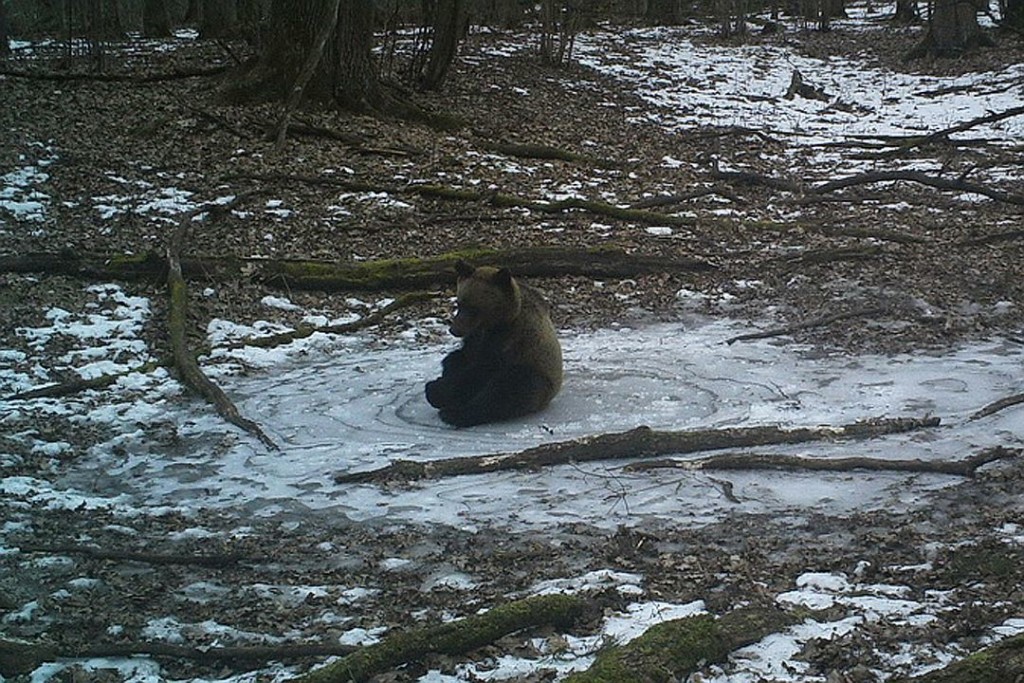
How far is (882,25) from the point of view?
3703cm

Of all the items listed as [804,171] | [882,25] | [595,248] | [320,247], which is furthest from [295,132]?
[882,25]

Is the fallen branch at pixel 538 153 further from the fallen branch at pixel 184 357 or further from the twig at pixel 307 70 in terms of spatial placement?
the fallen branch at pixel 184 357

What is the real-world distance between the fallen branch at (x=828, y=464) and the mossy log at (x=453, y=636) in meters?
2.22

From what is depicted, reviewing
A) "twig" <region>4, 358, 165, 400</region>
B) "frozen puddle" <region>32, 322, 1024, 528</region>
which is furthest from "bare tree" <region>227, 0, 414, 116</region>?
"twig" <region>4, 358, 165, 400</region>

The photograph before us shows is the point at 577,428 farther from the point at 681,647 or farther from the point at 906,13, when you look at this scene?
the point at 906,13

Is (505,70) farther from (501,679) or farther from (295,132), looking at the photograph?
(501,679)

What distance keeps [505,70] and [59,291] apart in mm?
15617

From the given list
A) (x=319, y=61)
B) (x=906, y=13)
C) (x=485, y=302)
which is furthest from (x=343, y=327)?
(x=906, y=13)

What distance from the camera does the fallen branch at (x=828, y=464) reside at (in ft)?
23.2

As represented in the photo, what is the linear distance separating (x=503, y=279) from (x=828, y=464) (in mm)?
2652

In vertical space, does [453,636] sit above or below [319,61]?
below

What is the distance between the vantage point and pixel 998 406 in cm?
820

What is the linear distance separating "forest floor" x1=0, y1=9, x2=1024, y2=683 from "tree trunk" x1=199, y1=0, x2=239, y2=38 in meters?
1.54

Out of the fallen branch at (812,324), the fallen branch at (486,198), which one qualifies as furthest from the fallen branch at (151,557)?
the fallen branch at (486,198)
